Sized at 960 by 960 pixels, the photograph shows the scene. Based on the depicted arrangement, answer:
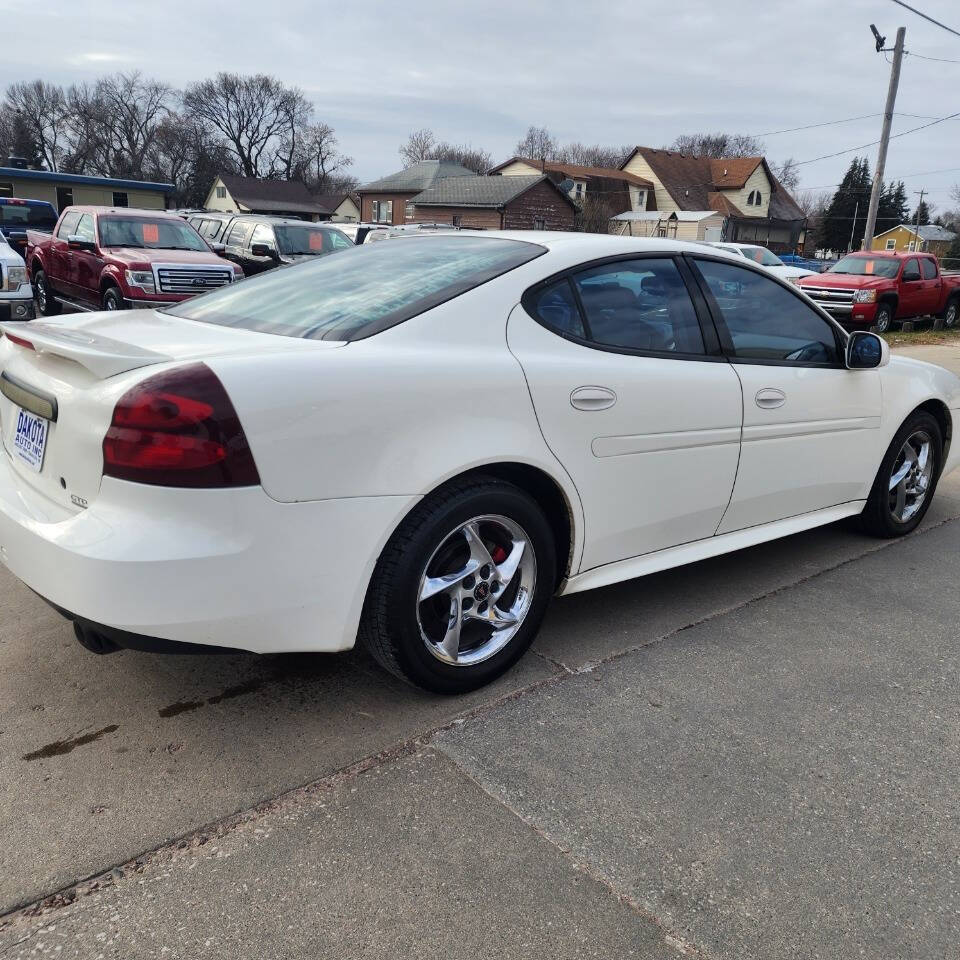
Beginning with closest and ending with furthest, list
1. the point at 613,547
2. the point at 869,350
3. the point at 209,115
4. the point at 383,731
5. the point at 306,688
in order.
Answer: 1. the point at 383,731
2. the point at 306,688
3. the point at 613,547
4. the point at 869,350
5. the point at 209,115

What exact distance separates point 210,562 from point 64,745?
0.83 meters

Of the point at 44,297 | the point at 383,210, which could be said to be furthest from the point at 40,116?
the point at 44,297

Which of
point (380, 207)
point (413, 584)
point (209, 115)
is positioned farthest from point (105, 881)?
point (209, 115)

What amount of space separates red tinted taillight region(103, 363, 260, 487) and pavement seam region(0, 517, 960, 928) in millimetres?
875

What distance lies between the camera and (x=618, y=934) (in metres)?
1.94

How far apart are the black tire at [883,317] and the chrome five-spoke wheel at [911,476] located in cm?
1403

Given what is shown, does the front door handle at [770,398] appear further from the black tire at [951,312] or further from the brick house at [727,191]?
the brick house at [727,191]

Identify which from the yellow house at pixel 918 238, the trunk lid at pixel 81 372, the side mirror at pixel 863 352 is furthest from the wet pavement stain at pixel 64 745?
the yellow house at pixel 918 238

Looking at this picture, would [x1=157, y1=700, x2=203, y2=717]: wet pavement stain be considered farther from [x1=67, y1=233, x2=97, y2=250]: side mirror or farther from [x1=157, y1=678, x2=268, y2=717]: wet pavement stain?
[x1=67, y1=233, x2=97, y2=250]: side mirror

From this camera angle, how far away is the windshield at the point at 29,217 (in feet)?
70.9

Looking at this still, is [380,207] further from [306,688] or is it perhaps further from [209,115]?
[306,688]

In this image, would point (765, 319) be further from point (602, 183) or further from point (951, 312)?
point (602, 183)

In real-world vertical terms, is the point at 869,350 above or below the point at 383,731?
above

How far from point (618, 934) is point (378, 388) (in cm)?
152
